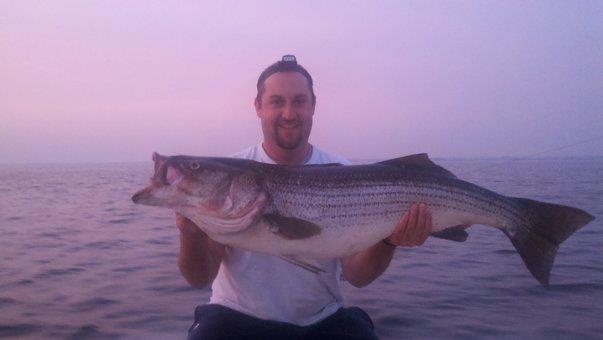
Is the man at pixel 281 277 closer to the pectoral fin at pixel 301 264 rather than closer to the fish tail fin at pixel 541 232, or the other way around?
the pectoral fin at pixel 301 264

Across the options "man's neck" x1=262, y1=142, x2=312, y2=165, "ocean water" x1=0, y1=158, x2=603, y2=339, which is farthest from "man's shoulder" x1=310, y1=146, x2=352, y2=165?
"ocean water" x1=0, y1=158, x2=603, y2=339

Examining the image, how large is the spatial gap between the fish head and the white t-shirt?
892 mm

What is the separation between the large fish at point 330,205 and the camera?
13.2 feet

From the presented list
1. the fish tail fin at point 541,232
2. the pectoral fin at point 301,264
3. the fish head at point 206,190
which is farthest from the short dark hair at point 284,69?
the fish tail fin at point 541,232

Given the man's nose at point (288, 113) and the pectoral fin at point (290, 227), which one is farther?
the man's nose at point (288, 113)

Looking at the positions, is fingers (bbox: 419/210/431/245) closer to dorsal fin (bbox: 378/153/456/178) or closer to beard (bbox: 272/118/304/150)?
dorsal fin (bbox: 378/153/456/178)

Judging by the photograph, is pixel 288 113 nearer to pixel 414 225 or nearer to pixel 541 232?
pixel 414 225

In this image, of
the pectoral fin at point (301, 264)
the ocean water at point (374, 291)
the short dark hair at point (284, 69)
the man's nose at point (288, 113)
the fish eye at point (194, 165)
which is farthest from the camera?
the ocean water at point (374, 291)

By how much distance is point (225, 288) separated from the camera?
16.0 feet

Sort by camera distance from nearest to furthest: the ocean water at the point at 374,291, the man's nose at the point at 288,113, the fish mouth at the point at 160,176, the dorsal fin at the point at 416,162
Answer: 1. the fish mouth at the point at 160,176
2. the dorsal fin at the point at 416,162
3. the man's nose at the point at 288,113
4. the ocean water at the point at 374,291

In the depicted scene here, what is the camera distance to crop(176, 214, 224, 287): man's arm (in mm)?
4477

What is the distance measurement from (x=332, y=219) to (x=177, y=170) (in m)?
1.39

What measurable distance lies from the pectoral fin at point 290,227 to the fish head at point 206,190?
6.1 inches

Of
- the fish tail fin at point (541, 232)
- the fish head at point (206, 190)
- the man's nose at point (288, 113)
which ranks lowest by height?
the fish tail fin at point (541, 232)
